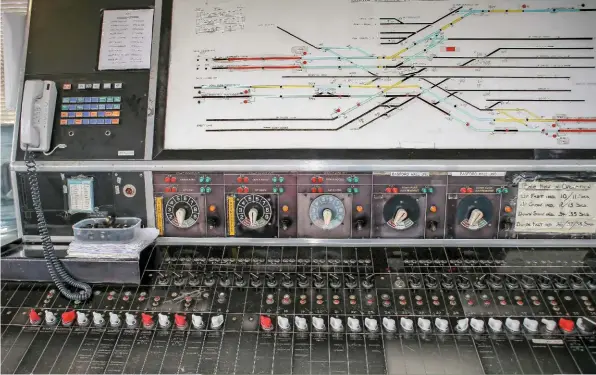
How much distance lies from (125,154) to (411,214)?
4.46 feet

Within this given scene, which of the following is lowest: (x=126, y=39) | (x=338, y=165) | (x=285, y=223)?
(x=285, y=223)

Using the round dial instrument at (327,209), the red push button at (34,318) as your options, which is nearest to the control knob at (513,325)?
the round dial instrument at (327,209)

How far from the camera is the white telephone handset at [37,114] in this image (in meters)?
2.45

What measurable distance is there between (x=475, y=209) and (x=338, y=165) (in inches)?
25.5

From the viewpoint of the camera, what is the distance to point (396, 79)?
8.26 ft

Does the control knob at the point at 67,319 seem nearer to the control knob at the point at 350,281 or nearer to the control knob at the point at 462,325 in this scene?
the control knob at the point at 350,281

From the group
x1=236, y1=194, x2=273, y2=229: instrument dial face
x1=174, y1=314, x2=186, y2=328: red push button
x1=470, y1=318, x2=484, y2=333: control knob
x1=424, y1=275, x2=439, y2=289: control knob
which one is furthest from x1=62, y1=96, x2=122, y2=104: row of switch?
x1=470, y1=318, x2=484, y2=333: control knob

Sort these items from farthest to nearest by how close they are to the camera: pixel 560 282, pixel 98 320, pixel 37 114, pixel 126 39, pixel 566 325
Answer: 1. pixel 126 39
2. pixel 37 114
3. pixel 560 282
4. pixel 98 320
5. pixel 566 325

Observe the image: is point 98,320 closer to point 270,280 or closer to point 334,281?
point 270,280

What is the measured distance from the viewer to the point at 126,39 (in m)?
2.61

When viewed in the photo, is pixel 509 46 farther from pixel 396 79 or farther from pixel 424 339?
pixel 424 339

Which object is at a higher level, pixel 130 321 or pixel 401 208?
pixel 401 208

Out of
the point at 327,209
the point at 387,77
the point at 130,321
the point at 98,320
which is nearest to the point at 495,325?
the point at 327,209

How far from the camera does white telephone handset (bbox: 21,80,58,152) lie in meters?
2.45
